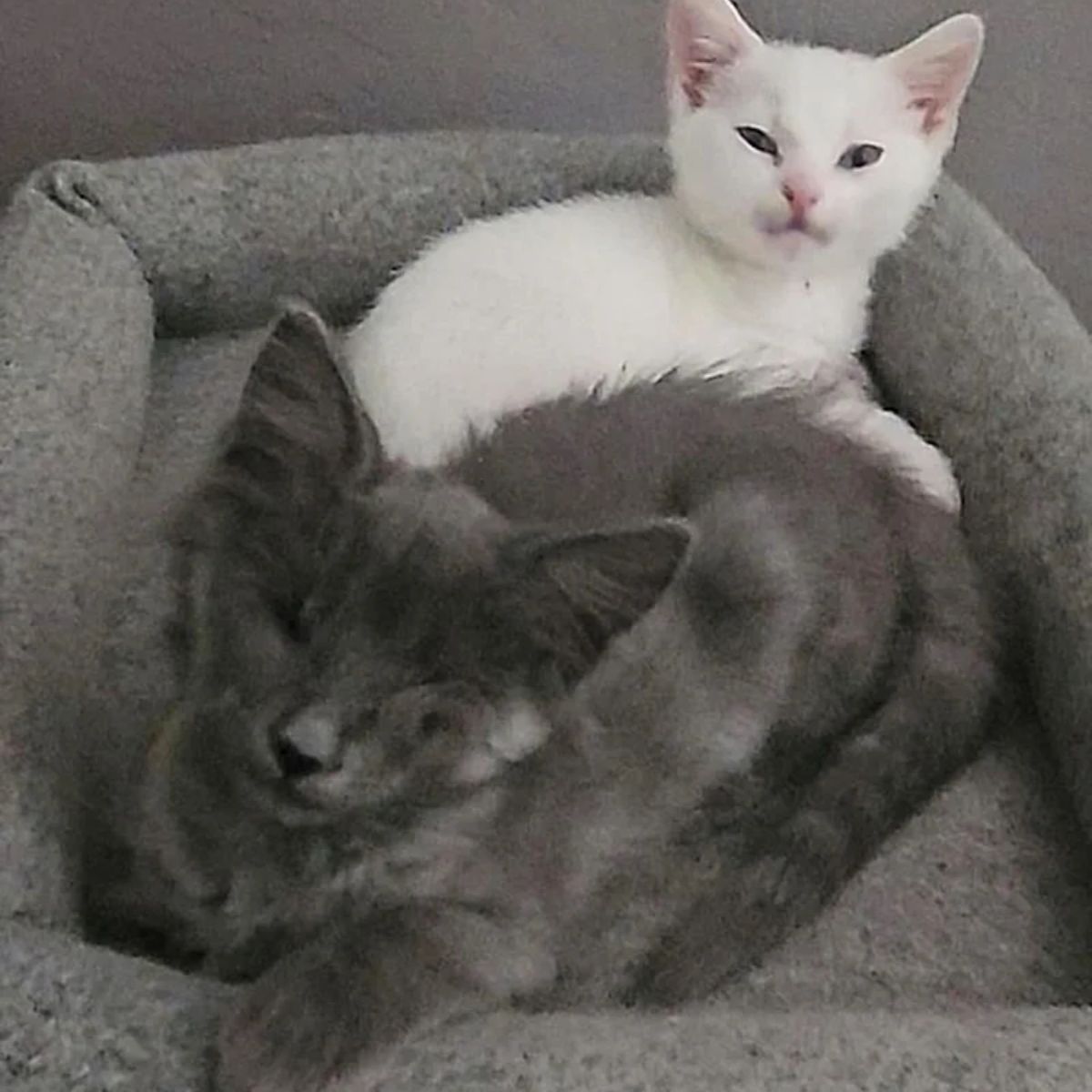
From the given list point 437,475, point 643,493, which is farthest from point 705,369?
point 437,475

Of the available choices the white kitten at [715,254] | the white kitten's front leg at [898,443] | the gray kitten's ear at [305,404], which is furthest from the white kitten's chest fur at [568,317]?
the gray kitten's ear at [305,404]

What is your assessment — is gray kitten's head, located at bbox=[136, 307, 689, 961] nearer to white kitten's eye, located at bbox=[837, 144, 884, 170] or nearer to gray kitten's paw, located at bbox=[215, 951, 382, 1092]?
gray kitten's paw, located at bbox=[215, 951, 382, 1092]

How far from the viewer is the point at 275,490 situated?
964 mm

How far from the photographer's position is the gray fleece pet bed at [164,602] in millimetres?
987

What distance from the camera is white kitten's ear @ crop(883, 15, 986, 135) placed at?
1603 millimetres

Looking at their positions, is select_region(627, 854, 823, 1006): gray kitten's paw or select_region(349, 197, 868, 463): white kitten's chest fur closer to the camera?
select_region(627, 854, 823, 1006): gray kitten's paw

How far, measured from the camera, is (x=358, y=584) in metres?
0.91

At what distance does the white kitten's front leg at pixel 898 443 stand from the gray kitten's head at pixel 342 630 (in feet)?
1.74

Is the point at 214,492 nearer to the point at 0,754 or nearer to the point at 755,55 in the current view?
the point at 0,754

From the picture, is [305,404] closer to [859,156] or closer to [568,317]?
[568,317]

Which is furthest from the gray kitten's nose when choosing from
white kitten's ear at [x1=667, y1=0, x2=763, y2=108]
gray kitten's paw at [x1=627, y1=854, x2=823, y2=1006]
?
white kitten's ear at [x1=667, y1=0, x2=763, y2=108]

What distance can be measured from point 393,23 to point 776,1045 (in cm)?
123

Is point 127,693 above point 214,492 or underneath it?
underneath

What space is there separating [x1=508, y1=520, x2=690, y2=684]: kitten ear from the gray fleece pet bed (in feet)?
0.83
